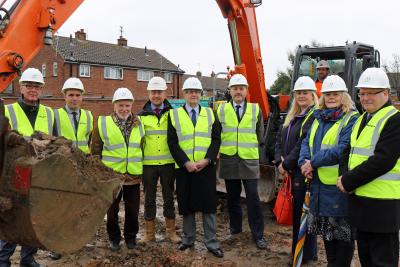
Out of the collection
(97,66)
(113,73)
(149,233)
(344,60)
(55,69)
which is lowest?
(149,233)

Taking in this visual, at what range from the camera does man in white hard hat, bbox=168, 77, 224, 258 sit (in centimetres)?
523

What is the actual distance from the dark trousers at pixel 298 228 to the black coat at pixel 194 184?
99 centimetres

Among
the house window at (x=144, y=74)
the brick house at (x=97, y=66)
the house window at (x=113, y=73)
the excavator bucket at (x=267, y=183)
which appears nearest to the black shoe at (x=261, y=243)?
the excavator bucket at (x=267, y=183)

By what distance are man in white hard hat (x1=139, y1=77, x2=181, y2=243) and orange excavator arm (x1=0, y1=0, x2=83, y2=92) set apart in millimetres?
1531

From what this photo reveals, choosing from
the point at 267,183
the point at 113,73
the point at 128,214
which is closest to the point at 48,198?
the point at 128,214

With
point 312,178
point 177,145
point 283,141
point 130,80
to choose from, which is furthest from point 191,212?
point 130,80

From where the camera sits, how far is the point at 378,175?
3318 millimetres

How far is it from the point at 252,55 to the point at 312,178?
10.6ft

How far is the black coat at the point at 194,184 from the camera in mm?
5230

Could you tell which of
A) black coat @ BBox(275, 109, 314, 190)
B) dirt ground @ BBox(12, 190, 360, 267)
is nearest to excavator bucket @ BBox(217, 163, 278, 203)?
dirt ground @ BBox(12, 190, 360, 267)

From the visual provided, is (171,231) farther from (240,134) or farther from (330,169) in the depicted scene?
(330,169)

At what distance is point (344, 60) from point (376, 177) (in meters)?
4.24

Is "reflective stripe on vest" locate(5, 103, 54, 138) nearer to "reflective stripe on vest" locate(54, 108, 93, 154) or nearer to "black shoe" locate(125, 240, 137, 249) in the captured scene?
"reflective stripe on vest" locate(54, 108, 93, 154)

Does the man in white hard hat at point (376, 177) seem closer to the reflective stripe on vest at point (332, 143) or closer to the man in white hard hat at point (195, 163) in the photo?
the reflective stripe on vest at point (332, 143)
